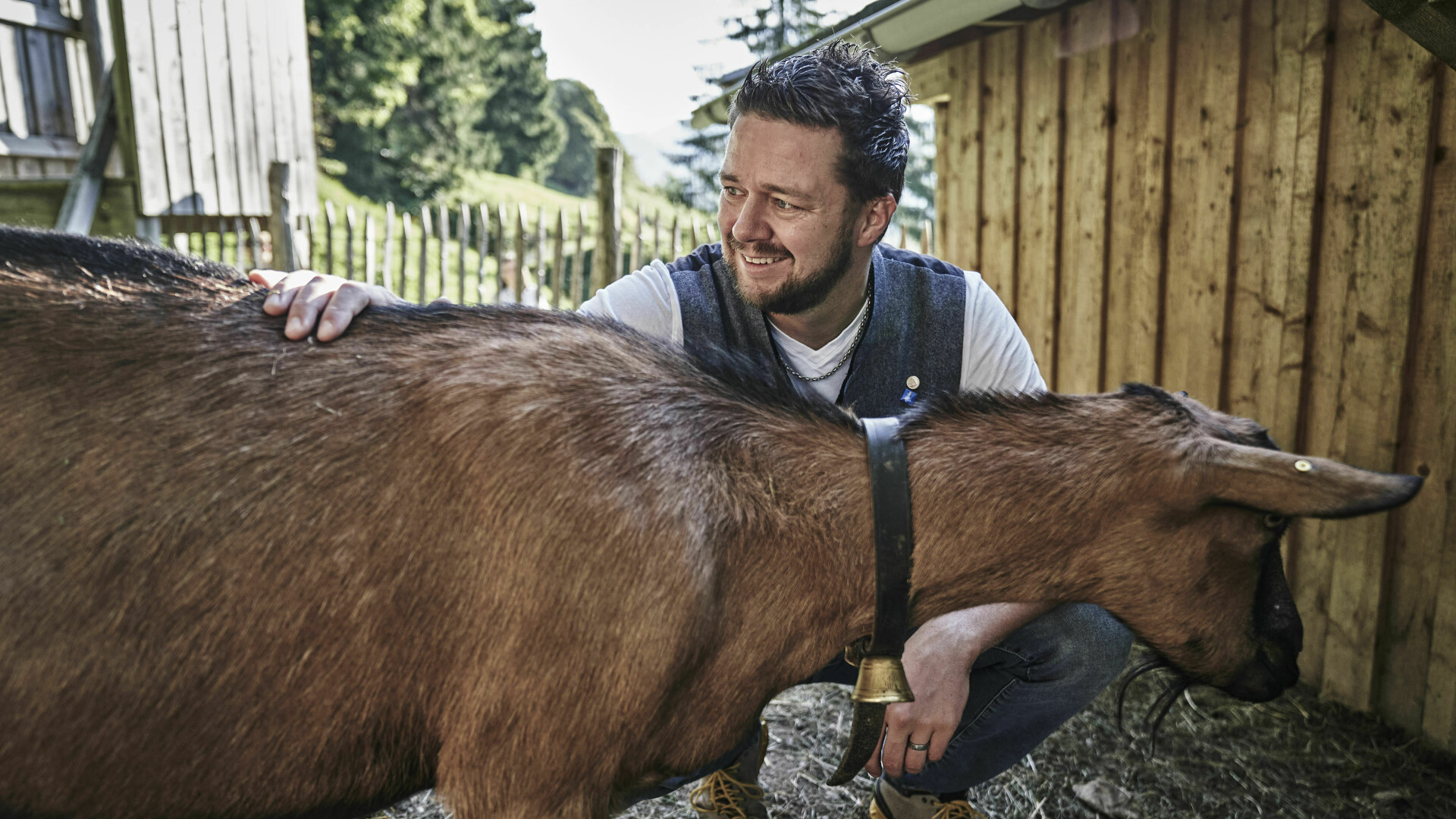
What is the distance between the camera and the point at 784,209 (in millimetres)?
2621

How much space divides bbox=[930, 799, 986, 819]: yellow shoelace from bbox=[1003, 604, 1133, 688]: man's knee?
1.71 feet

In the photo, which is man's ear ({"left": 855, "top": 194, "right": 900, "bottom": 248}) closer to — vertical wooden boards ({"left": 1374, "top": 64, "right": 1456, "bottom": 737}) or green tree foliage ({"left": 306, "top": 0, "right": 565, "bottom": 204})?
vertical wooden boards ({"left": 1374, "top": 64, "right": 1456, "bottom": 737})

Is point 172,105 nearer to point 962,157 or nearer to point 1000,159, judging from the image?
point 962,157

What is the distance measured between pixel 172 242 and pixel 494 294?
150 inches

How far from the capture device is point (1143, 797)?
3.19 m

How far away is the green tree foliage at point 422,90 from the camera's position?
2286cm

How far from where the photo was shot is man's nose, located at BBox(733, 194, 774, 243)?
103 inches

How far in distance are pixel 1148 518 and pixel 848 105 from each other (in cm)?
146

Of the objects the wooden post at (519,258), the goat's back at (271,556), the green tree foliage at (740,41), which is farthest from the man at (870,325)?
the green tree foliage at (740,41)

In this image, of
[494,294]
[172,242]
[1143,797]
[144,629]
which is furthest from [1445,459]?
[494,294]

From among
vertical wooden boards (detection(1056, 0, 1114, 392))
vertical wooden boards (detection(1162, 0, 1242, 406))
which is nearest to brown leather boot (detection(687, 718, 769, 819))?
vertical wooden boards (detection(1162, 0, 1242, 406))

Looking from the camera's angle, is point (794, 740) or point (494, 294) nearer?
point (794, 740)

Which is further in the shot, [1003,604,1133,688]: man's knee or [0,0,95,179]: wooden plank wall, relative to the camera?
[0,0,95,179]: wooden plank wall

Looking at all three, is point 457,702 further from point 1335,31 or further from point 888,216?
point 1335,31
